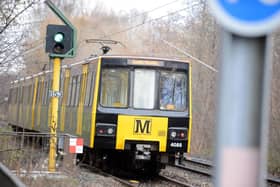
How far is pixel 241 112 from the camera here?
2.88 m

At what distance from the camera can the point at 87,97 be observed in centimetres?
1752

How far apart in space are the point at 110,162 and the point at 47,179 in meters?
7.22

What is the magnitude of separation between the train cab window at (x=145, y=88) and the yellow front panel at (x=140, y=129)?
397 millimetres

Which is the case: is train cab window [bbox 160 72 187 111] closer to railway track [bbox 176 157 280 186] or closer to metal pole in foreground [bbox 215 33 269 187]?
railway track [bbox 176 157 280 186]

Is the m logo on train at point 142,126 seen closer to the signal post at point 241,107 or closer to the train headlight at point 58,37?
the train headlight at point 58,37

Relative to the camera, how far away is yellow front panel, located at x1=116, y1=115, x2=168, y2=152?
54.1ft

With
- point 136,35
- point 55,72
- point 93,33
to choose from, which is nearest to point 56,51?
Result: point 55,72

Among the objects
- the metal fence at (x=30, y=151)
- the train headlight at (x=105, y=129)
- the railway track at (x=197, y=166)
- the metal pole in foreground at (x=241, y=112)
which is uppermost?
the metal pole in foreground at (x=241, y=112)

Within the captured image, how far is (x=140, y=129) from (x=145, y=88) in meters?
1.07

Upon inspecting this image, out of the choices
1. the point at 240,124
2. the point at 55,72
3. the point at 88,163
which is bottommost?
the point at 88,163

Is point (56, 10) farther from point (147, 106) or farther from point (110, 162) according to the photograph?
point (110, 162)

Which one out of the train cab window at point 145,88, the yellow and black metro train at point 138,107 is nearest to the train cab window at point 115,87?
the yellow and black metro train at point 138,107

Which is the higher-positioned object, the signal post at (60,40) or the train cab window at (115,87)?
the signal post at (60,40)

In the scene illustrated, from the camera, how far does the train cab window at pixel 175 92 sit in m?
16.9
